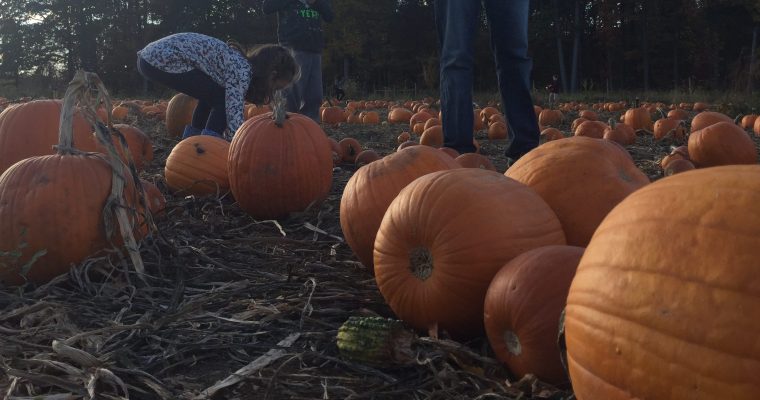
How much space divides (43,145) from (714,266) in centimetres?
361

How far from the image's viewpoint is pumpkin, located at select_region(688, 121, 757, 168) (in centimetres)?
537

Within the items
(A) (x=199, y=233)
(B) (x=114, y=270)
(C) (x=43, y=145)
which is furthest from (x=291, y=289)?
(C) (x=43, y=145)

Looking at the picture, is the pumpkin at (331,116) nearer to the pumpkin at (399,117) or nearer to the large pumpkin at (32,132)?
the pumpkin at (399,117)

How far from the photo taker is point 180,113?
8047mm

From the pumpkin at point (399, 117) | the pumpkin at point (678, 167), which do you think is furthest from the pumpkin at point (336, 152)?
the pumpkin at point (399, 117)

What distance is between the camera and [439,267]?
6.54 ft

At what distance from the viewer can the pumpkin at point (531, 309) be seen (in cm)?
166

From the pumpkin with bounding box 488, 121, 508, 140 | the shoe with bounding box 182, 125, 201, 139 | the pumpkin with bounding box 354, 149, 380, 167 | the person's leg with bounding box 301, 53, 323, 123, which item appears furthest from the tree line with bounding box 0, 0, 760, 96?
the pumpkin with bounding box 354, 149, 380, 167

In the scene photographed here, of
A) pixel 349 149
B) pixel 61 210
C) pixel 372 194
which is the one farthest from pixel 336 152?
pixel 61 210

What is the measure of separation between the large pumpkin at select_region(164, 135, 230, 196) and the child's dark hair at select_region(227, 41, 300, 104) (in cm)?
162

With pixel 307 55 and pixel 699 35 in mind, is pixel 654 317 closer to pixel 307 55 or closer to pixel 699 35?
pixel 307 55

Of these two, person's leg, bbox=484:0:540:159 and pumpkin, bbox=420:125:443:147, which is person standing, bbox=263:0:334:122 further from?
person's leg, bbox=484:0:540:159

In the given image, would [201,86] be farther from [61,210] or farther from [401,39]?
[401,39]

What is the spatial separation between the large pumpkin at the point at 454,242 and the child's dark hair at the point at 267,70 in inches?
157
